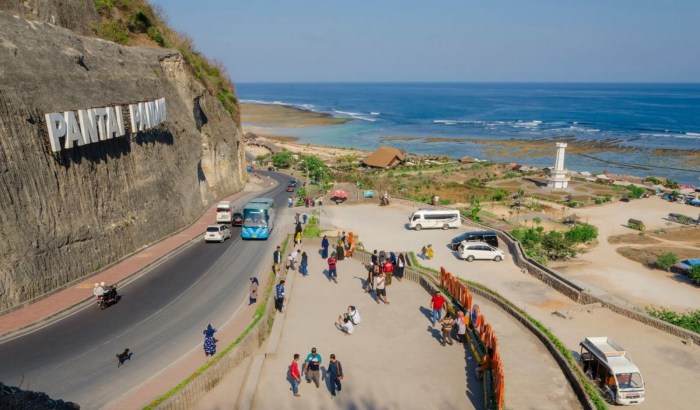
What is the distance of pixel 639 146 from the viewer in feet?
334

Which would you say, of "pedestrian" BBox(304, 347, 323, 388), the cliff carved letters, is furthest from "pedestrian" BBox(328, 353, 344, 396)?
the cliff carved letters

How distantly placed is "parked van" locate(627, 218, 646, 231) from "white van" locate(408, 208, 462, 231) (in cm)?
1736

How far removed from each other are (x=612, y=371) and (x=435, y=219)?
2205 centimetres

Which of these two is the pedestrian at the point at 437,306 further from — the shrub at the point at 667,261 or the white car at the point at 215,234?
the shrub at the point at 667,261

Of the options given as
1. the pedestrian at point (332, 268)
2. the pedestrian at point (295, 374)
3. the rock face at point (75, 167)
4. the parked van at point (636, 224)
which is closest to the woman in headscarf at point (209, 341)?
the pedestrian at point (295, 374)

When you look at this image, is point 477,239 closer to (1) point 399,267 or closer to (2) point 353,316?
(1) point 399,267

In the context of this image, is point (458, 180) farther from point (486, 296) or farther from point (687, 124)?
point (687, 124)

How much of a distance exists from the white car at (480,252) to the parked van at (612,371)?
1260 cm

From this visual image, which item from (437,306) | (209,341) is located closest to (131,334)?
(209,341)

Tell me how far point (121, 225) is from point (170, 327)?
34.0 ft

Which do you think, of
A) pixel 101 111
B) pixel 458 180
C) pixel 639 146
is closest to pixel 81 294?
pixel 101 111

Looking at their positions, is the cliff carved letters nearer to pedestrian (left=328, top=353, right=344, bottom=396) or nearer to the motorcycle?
the motorcycle

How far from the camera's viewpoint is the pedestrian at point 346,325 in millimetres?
18609

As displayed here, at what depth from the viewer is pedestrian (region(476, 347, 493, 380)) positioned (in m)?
15.0
